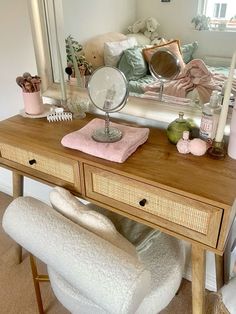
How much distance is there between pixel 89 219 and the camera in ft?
2.69

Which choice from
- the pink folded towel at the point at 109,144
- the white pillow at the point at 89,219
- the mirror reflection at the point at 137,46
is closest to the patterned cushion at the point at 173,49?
the mirror reflection at the point at 137,46

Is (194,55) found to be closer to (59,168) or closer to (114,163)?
(114,163)

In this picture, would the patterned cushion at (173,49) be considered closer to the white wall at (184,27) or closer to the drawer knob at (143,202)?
the white wall at (184,27)

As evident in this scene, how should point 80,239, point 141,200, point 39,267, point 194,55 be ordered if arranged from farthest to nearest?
point 39,267 → point 194,55 → point 141,200 → point 80,239

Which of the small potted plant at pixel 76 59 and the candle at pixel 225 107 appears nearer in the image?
the candle at pixel 225 107

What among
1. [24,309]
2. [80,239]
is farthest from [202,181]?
[24,309]

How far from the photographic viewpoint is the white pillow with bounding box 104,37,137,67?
109cm

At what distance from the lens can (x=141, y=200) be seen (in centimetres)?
87

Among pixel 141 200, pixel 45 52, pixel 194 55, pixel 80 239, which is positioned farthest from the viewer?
pixel 45 52

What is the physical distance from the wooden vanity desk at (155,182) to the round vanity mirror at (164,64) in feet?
0.70

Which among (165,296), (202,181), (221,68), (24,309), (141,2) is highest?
(141,2)

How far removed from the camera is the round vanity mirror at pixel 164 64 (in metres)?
1.01

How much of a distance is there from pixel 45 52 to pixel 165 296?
43.5 inches

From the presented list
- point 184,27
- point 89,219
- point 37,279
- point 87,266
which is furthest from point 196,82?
point 37,279
